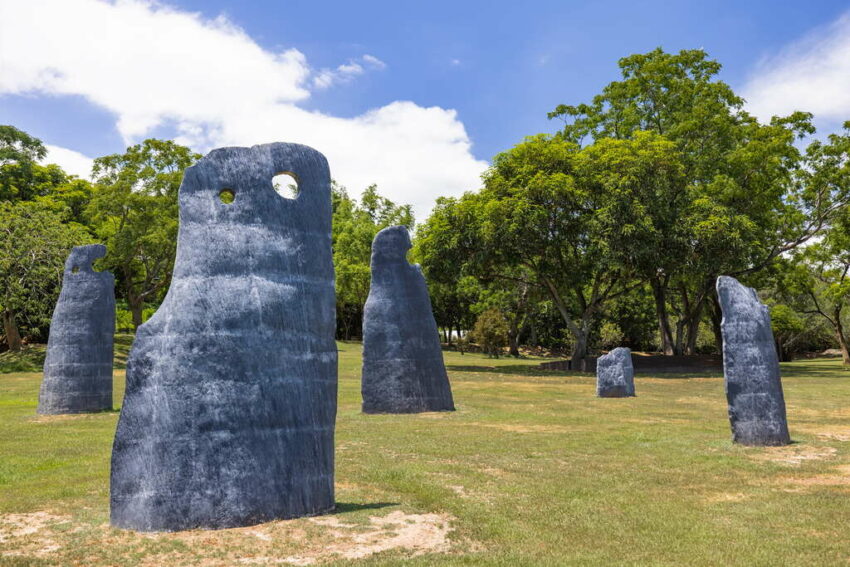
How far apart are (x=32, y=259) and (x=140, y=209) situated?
671 cm

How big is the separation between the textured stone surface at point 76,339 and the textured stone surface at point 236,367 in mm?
9715

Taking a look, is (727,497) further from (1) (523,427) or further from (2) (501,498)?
(1) (523,427)

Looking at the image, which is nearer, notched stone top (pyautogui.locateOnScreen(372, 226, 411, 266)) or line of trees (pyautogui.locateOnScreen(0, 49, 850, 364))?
notched stone top (pyautogui.locateOnScreen(372, 226, 411, 266))

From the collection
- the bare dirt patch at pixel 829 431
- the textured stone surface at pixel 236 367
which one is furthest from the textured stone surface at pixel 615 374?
the textured stone surface at pixel 236 367

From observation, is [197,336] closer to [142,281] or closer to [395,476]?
[395,476]

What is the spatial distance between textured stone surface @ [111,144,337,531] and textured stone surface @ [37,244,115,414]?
971 cm

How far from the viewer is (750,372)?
1140cm

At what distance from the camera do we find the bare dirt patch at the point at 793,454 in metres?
10.5

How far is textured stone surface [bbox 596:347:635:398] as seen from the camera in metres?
20.8

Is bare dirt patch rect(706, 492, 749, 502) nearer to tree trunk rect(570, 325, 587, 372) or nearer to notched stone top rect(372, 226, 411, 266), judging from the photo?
notched stone top rect(372, 226, 411, 266)

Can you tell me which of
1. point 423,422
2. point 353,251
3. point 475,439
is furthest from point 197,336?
point 353,251

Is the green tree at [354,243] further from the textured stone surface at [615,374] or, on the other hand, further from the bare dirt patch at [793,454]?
the bare dirt patch at [793,454]

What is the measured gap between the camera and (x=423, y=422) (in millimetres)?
14336

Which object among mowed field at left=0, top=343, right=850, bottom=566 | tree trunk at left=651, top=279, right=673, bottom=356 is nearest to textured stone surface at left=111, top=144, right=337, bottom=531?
mowed field at left=0, top=343, right=850, bottom=566
